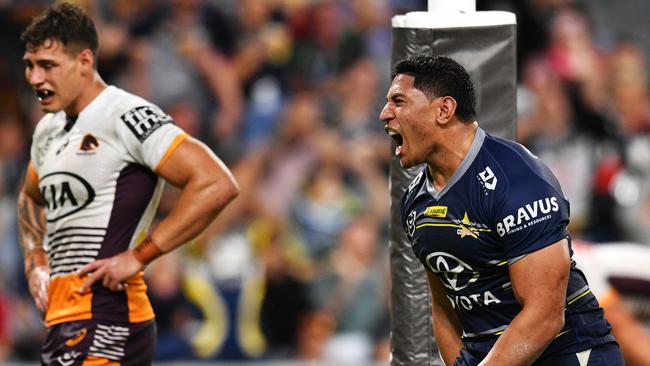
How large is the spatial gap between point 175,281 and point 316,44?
2695mm

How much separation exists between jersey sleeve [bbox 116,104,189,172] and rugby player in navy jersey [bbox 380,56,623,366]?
1.10m

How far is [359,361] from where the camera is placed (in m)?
10.0

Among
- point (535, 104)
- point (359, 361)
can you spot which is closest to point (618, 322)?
point (359, 361)

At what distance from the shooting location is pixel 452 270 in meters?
4.61

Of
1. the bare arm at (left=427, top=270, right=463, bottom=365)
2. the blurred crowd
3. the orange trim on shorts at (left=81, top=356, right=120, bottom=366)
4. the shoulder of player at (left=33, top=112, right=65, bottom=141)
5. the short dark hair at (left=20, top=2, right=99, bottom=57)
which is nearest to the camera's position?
the bare arm at (left=427, top=270, right=463, bottom=365)

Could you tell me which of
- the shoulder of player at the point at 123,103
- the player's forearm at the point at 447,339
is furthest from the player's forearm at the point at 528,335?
the shoulder of player at the point at 123,103

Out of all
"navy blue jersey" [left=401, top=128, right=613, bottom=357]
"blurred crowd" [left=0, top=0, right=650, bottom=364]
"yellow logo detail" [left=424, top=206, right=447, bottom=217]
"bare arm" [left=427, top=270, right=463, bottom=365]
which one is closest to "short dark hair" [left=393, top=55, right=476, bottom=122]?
"navy blue jersey" [left=401, top=128, right=613, bottom=357]

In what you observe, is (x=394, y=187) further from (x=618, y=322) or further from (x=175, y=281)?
(x=175, y=281)

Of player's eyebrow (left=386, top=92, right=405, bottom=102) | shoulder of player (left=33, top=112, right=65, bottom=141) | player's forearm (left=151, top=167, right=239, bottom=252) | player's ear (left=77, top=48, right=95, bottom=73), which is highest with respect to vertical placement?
player's ear (left=77, top=48, right=95, bottom=73)

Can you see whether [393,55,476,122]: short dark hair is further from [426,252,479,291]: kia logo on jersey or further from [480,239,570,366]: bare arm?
[480,239,570,366]: bare arm

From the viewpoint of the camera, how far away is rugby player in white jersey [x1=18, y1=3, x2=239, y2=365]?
5309 millimetres

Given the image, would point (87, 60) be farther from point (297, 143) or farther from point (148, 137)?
point (297, 143)

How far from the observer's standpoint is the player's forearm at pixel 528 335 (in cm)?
431

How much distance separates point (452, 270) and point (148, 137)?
1475mm
